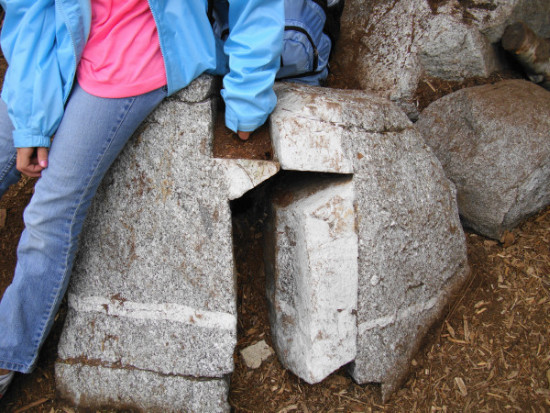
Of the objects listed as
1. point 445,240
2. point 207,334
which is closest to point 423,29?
point 445,240

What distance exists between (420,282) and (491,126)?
39.8 inches

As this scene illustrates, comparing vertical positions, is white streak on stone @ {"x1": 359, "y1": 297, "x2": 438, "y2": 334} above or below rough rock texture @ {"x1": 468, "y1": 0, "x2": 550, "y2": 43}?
below

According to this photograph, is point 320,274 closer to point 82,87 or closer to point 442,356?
point 442,356

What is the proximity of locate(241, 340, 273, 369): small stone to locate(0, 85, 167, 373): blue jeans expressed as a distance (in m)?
0.92

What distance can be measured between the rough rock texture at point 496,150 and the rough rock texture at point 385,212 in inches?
14.8

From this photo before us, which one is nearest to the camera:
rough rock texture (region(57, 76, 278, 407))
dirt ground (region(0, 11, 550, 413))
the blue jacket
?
the blue jacket

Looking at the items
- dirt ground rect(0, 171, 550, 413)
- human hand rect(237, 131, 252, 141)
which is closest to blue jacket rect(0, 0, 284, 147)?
human hand rect(237, 131, 252, 141)

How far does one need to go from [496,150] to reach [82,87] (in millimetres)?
2112

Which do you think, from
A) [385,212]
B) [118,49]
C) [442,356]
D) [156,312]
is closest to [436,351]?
[442,356]

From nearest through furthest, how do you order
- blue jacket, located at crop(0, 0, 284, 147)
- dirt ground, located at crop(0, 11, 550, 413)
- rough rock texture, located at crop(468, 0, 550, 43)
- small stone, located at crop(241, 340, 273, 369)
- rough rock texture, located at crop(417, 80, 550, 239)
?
1. blue jacket, located at crop(0, 0, 284, 147)
2. dirt ground, located at crop(0, 11, 550, 413)
3. small stone, located at crop(241, 340, 273, 369)
4. rough rock texture, located at crop(417, 80, 550, 239)
5. rough rock texture, located at crop(468, 0, 550, 43)

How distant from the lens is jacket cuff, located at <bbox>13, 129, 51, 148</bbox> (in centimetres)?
166

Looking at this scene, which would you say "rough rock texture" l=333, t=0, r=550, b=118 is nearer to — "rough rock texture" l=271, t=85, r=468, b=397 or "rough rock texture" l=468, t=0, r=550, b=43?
"rough rock texture" l=468, t=0, r=550, b=43

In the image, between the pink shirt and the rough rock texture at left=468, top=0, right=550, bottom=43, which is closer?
the pink shirt

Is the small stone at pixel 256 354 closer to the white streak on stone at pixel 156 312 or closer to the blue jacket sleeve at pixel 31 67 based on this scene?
the white streak on stone at pixel 156 312
